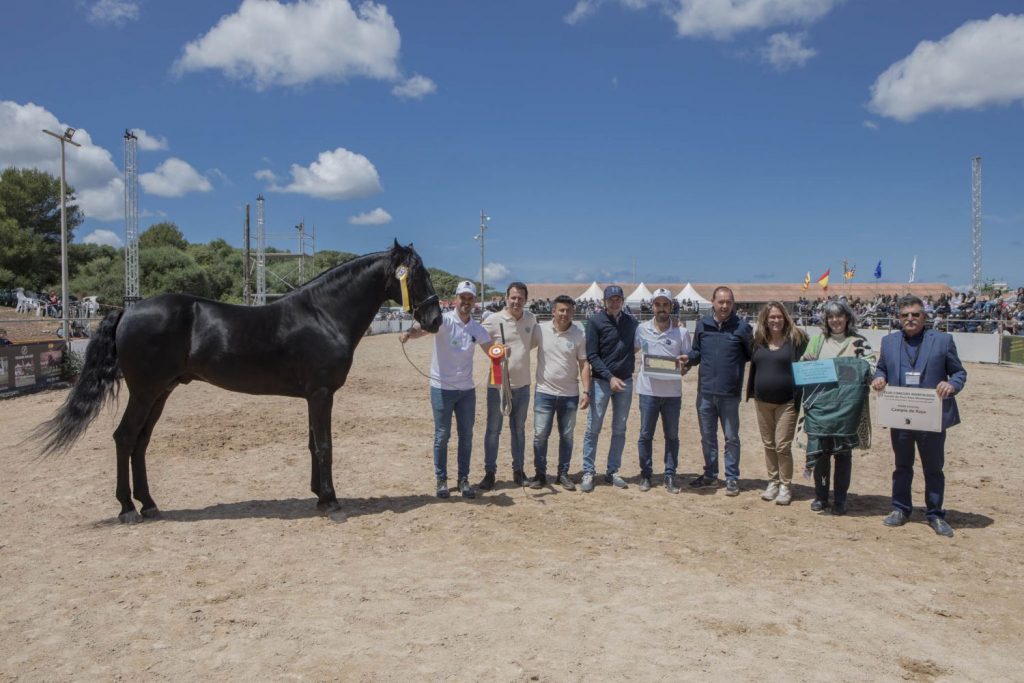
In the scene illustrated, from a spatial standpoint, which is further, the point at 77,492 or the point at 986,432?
the point at 986,432

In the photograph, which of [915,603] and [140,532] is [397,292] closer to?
[140,532]

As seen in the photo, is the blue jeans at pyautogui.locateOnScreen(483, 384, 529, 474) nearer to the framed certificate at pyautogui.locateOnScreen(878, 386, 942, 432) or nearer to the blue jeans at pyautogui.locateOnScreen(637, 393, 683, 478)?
the blue jeans at pyautogui.locateOnScreen(637, 393, 683, 478)

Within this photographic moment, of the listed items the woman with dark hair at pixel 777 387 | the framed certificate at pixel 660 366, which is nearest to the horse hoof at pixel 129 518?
the framed certificate at pixel 660 366

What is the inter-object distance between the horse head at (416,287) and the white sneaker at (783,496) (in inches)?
131

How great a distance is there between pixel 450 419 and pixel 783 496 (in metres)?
3.00

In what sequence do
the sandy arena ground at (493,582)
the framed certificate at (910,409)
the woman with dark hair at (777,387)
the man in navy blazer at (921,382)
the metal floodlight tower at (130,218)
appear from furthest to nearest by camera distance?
the metal floodlight tower at (130,218)
the woman with dark hair at (777,387)
the man in navy blazer at (921,382)
the framed certificate at (910,409)
the sandy arena ground at (493,582)

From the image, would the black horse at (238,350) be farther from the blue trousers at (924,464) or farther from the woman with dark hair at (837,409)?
the blue trousers at (924,464)

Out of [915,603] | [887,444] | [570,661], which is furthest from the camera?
[887,444]

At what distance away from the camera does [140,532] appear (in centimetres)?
491

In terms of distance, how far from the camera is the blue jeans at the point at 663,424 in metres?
5.91

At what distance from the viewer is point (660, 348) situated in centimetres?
595

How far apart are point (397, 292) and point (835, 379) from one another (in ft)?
12.2

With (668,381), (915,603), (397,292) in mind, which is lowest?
(915,603)

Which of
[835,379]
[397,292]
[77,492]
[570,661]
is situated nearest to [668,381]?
[835,379]
